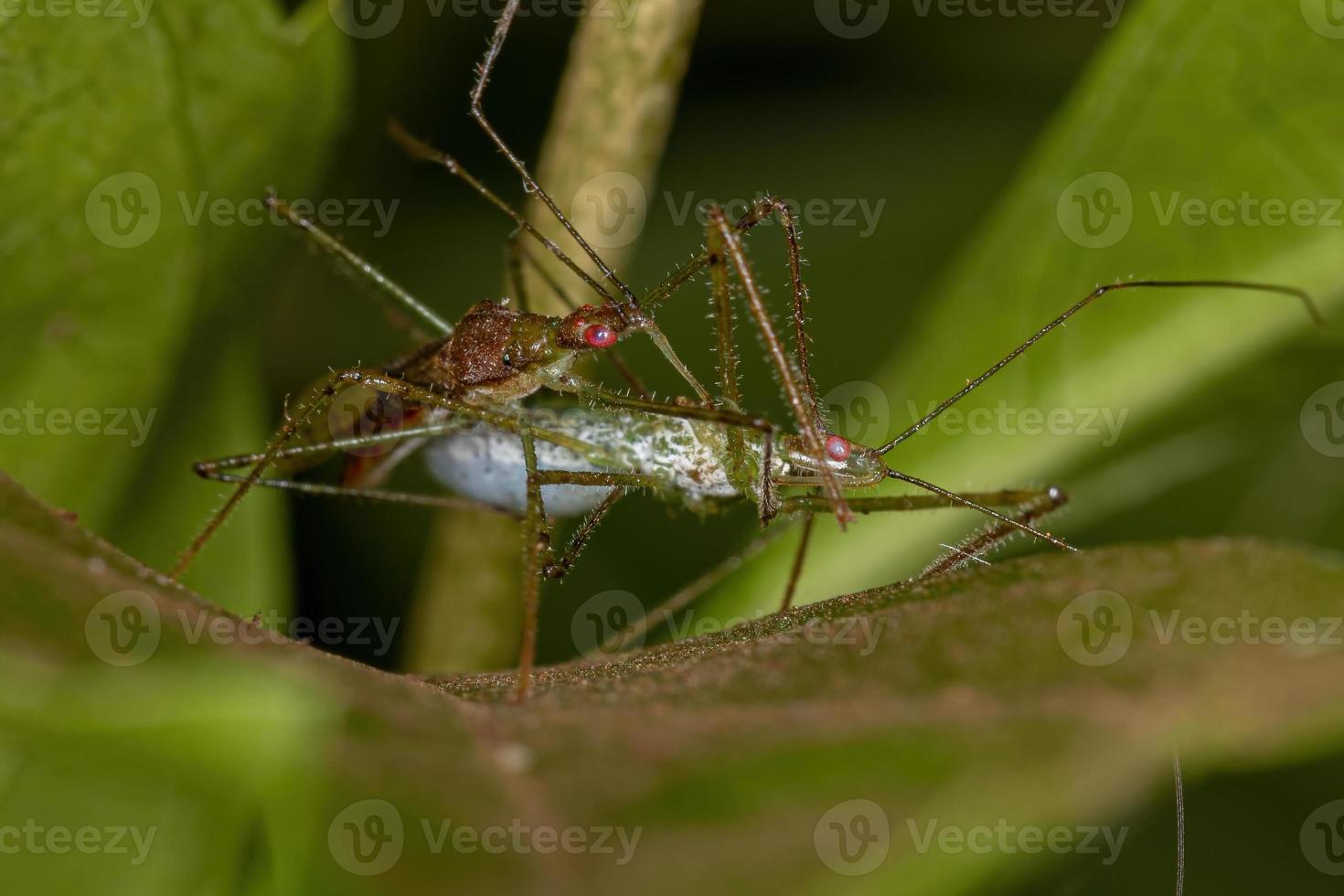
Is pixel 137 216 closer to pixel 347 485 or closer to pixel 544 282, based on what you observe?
pixel 347 485

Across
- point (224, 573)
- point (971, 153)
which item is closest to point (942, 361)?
point (971, 153)

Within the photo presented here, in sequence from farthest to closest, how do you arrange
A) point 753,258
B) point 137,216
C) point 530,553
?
point 753,258, point 530,553, point 137,216

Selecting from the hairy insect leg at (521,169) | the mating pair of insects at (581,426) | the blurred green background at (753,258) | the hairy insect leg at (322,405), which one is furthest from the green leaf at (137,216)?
the hairy insect leg at (521,169)

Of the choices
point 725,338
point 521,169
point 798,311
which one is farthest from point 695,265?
point 521,169

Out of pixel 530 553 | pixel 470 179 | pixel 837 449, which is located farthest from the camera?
pixel 470 179

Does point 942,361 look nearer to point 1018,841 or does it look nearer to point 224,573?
point 224,573

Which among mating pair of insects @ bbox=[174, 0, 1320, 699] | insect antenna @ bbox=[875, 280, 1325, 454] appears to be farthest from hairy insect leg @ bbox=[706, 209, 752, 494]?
insect antenna @ bbox=[875, 280, 1325, 454]

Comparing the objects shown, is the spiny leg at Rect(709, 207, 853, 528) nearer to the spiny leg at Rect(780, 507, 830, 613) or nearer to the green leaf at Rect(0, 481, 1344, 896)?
the spiny leg at Rect(780, 507, 830, 613)
